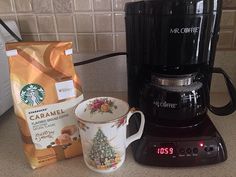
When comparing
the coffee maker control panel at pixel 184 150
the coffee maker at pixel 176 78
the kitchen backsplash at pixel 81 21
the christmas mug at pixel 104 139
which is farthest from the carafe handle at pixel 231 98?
the kitchen backsplash at pixel 81 21

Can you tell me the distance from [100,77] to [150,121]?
1.17 ft

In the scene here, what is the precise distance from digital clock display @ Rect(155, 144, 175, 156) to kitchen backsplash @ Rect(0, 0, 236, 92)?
41 cm

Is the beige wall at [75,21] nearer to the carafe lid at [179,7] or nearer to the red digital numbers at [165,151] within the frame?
the carafe lid at [179,7]

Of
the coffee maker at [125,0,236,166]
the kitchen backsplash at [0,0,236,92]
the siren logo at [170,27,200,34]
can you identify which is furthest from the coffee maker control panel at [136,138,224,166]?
the kitchen backsplash at [0,0,236,92]

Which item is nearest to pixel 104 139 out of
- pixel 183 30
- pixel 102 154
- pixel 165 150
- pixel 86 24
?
pixel 102 154

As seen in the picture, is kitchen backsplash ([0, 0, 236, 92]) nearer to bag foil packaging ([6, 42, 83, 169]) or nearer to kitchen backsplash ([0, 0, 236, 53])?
kitchen backsplash ([0, 0, 236, 53])

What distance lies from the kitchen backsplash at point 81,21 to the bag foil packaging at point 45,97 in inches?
13.6

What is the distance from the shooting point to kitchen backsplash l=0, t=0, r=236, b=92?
2.60ft

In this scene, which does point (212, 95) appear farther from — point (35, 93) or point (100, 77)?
point (35, 93)

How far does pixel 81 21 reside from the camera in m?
0.81

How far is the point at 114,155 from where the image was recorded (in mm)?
482

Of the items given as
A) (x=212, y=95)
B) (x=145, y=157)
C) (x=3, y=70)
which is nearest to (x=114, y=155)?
(x=145, y=157)

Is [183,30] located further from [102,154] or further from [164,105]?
[102,154]

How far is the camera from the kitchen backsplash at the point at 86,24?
79 cm
